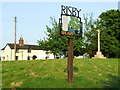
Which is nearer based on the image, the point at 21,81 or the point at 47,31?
the point at 21,81

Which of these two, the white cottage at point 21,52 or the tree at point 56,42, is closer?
the tree at point 56,42

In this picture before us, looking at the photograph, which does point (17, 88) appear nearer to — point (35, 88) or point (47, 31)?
point (35, 88)

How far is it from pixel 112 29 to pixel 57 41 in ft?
46.7

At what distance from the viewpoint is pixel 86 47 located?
5256 cm

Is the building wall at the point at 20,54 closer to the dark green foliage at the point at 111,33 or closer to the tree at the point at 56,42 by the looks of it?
the tree at the point at 56,42

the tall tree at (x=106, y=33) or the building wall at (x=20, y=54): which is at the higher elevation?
the tall tree at (x=106, y=33)

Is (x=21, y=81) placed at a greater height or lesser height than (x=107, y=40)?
lesser

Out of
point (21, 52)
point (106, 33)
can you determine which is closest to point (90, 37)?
point (106, 33)

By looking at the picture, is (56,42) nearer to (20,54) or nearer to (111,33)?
(111,33)

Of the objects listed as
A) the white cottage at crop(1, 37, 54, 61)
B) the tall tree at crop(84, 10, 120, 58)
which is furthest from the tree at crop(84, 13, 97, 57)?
the white cottage at crop(1, 37, 54, 61)

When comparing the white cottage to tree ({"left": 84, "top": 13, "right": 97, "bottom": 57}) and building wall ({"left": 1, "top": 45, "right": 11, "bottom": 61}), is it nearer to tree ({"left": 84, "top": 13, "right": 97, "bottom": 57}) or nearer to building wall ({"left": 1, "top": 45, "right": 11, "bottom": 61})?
building wall ({"left": 1, "top": 45, "right": 11, "bottom": 61})

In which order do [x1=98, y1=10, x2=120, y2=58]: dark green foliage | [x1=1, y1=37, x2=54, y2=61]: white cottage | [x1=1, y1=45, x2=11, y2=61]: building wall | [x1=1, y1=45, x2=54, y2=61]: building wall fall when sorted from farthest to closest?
[x1=1, y1=45, x2=11, y2=61]: building wall, [x1=1, y1=37, x2=54, y2=61]: white cottage, [x1=1, y1=45, x2=54, y2=61]: building wall, [x1=98, y1=10, x2=120, y2=58]: dark green foliage

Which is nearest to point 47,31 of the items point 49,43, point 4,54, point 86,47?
point 49,43

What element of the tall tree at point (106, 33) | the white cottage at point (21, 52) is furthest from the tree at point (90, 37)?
the white cottage at point (21, 52)
